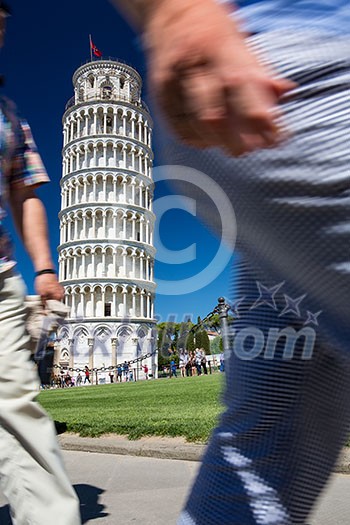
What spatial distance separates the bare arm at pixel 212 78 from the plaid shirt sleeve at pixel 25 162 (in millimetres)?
1162

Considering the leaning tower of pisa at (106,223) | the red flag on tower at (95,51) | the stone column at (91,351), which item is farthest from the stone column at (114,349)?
the red flag on tower at (95,51)

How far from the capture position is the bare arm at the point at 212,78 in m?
0.62

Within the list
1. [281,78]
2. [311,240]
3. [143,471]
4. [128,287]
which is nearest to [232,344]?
A: [311,240]

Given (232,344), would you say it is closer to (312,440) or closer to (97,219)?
(312,440)

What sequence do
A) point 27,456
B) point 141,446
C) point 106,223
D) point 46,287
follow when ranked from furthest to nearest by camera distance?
point 106,223 < point 141,446 < point 46,287 < point 27,456

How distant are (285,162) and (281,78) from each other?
12 centimetres

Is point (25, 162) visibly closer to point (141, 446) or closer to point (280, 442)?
point (280, 442)

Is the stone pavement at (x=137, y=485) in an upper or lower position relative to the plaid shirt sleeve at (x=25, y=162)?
lower

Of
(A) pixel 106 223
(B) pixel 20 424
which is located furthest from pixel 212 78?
(A) pixel 106 223

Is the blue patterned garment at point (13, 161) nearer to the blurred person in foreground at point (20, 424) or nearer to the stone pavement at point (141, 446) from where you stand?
the blurred person in foreground at point (20, 424)

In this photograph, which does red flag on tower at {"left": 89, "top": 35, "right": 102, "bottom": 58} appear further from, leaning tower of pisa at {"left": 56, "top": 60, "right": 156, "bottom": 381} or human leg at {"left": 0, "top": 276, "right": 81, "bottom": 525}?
human leg at {"left": 0, "top": 276, "right": 81, "bottom": 525}

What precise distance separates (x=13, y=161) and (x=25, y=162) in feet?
0.17

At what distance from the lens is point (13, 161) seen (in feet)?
5.55

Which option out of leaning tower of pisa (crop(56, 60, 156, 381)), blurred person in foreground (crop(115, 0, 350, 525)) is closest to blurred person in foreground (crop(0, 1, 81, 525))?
blurred person in foreground (crop(115, 0, 350, 525))
